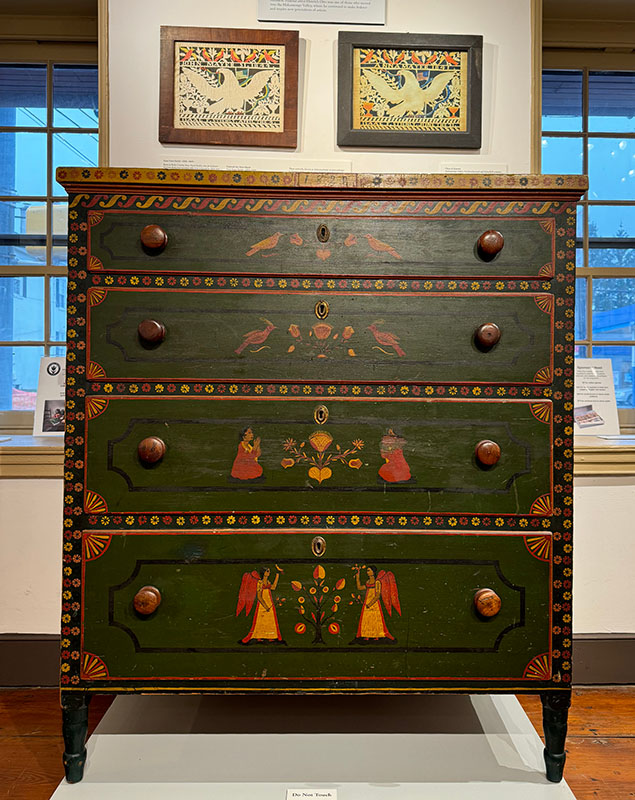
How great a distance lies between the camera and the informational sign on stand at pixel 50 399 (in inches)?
87.3

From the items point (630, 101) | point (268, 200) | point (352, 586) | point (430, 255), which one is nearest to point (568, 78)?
point (630, 101)

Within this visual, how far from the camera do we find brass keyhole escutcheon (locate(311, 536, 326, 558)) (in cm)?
144

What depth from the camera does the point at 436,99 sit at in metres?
2.08

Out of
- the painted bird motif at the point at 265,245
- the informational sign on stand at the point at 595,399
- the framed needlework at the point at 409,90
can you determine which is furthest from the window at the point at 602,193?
the painted bird motif at the point at 265,245

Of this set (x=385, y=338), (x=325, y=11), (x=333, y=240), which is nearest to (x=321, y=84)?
(x=325, y=11)

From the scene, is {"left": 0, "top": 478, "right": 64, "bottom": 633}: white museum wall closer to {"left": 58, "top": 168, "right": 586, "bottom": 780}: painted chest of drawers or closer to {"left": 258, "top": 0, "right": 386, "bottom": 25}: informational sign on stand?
{"left": 58, "top": 168, "right": 586, "bottom": 780}: painted chest of drawers

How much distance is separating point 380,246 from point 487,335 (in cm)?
36

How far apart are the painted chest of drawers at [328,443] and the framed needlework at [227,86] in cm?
79

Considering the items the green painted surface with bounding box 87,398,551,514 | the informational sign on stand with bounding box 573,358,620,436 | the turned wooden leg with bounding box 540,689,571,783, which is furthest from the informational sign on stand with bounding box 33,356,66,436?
the informational sign on stand with bounding box 573,358,620,436

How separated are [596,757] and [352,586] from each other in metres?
1.00

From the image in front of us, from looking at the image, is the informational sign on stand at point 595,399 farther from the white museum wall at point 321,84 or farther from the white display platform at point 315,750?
the white display platform at point 315,750

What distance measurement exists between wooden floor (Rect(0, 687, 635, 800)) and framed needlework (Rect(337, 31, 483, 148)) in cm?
209

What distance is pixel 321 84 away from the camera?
81.7 inches

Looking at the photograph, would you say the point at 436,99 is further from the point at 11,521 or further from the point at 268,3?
the point at 11,521
